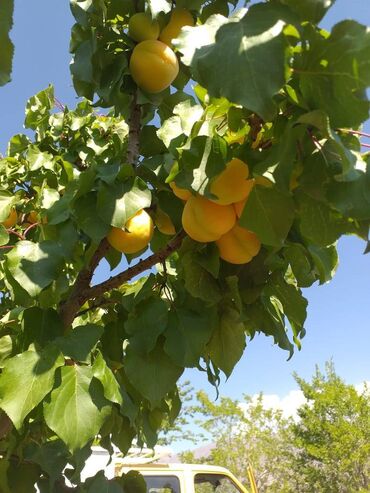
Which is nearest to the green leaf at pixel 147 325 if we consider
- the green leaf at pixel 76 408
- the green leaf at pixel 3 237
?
the green leaf at pixel 76 408

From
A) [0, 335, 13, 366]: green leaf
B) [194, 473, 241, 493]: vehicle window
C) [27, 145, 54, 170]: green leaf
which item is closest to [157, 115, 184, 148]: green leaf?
[0, 335, 13, 366]: green leaf

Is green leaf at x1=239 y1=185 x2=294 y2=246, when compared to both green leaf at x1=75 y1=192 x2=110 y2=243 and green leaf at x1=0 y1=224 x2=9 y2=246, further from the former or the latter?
green leaf at x1=0 y1=224 x2=9 y2=246

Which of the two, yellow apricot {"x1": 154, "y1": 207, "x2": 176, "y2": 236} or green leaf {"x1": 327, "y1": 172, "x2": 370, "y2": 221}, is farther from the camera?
yellow apricot {"x1": 154, "y1": 207, "x2": 176, "y2": 236}

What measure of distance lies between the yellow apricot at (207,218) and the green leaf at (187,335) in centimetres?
24

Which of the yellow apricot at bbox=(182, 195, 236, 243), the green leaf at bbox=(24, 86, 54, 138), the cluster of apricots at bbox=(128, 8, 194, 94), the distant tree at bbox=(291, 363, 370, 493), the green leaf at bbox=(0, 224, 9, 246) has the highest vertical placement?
the distant tree at bbox=(291, 363, 370, 493)

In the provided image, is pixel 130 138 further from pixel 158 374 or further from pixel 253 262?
pixel 158 374

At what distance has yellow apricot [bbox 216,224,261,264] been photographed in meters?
1.06

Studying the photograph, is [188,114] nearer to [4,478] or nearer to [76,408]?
[76,408]

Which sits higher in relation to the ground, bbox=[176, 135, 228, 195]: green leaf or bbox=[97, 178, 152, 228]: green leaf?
bbox=[97, 178, 152, 228]: green leaf

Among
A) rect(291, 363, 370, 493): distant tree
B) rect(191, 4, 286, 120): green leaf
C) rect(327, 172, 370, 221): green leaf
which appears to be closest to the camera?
rect(191, 4, 286, 120): green leaf

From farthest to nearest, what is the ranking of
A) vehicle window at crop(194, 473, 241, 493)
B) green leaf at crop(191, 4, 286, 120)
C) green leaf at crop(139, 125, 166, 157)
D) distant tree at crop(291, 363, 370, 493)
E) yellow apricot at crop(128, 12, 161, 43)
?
distant tree at crop(291, 363, 370, 493), vehicle window at crop(194, 473, 241, 493), green leaf at crop(139, 125, 166, 157), yellow apricot at crop(128, 12, 161, 43), green leaf at crop(191, 4, 286, 120)

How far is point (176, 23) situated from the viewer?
1.41 metres

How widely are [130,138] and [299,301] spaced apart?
26.4 inches

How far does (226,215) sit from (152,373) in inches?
16.3
